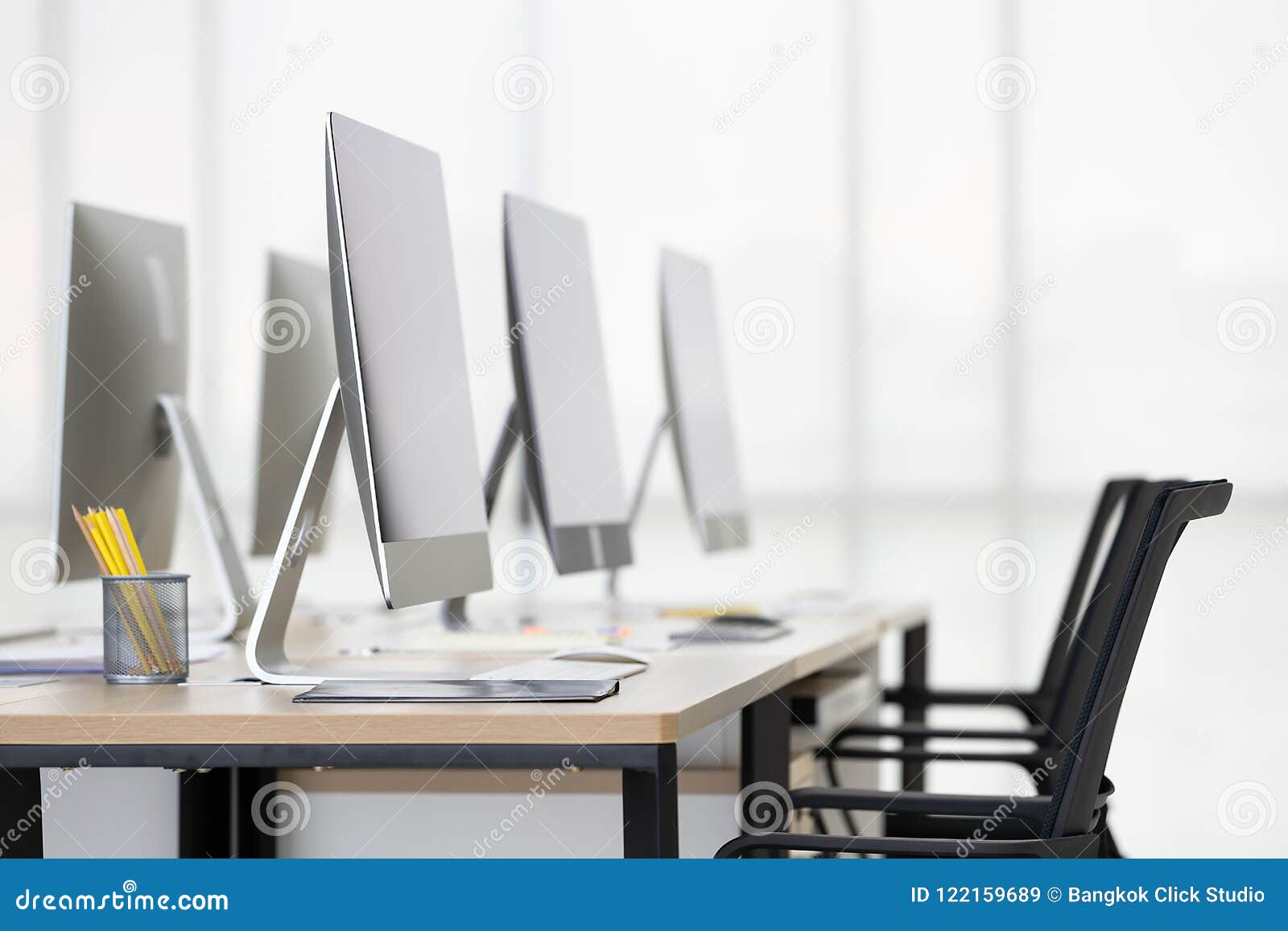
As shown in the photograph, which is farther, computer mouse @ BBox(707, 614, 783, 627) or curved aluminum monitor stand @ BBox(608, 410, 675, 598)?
curved aluminum monitor stand @ BBox(608, 410, 675, 598)

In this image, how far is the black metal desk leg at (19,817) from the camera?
164 cm

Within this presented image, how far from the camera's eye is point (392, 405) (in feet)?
5.21

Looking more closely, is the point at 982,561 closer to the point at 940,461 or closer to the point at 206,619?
the point at 940,461

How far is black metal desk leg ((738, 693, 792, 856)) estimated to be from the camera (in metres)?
1.90
